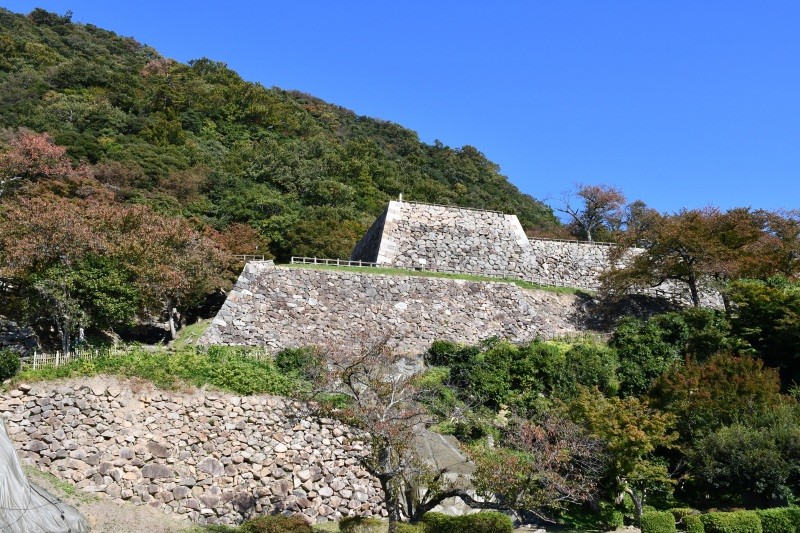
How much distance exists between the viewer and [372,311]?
2783 centimetres

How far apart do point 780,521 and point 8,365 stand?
20.0m

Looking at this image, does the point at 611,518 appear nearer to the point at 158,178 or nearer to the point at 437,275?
the point at 437,275

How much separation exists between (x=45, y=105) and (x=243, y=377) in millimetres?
51528

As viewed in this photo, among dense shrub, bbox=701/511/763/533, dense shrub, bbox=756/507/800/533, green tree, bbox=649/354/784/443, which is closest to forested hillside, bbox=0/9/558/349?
green tree, bbox=649/354/784/443

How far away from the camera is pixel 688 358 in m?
23.4

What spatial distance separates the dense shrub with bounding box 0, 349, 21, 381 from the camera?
16797 mm

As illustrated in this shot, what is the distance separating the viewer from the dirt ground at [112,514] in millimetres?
13859

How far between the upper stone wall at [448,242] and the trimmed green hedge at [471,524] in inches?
808

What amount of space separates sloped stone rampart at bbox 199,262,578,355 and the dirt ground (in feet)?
28.6

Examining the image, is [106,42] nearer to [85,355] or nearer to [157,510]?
[85,355]

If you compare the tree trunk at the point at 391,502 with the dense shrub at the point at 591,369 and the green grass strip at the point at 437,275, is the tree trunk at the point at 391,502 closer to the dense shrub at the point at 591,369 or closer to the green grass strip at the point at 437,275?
the dense shrub at the point at 591,369

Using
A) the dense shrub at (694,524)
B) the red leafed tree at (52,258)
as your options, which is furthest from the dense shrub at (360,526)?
the red leafed tree at (52,258)

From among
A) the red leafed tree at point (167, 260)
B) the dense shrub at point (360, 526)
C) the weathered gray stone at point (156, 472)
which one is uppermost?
the red leafed tree at point (167, 260)

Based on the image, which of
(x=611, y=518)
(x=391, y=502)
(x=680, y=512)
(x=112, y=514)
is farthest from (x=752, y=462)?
(x=112, y=514)
